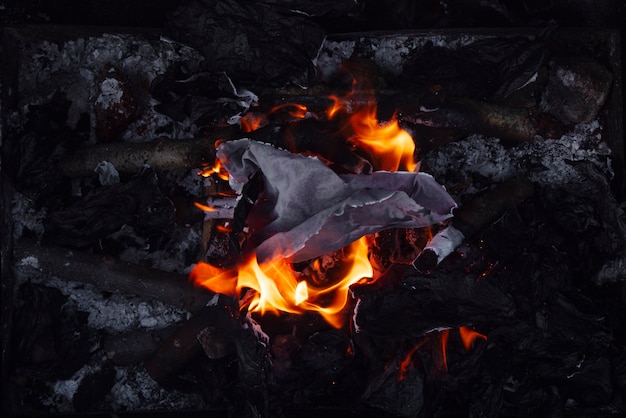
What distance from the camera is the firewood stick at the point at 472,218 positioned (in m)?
3.06

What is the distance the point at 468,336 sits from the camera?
10.5 ft

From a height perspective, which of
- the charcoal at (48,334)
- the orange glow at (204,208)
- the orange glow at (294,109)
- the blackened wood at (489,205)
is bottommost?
the charcoal at (48,334)

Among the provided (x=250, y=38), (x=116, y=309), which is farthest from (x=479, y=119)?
(x=116, y=309)

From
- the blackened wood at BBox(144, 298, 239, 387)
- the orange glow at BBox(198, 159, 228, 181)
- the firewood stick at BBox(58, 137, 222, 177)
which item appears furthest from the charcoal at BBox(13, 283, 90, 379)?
the orange glow at BBox(198, 159, 228, 181)

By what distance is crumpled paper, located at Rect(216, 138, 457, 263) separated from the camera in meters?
2.94

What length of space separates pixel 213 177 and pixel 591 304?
6.98 ft

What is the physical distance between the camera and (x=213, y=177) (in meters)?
3.42

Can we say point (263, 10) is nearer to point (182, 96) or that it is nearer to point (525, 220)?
point (182, 96)

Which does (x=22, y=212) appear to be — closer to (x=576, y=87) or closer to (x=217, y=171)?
(x=217, y=171)

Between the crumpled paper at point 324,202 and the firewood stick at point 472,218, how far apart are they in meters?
0.14

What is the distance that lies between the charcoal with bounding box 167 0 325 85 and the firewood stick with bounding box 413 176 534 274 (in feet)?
3.52

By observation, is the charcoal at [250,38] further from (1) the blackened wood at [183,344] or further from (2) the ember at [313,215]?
(1) the blackened wood at [183,344]

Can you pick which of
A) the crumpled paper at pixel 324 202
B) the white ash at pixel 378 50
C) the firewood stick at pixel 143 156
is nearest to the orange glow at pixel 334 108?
the white ash at pixel 378 50

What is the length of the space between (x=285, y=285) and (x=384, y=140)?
0.91 meters
